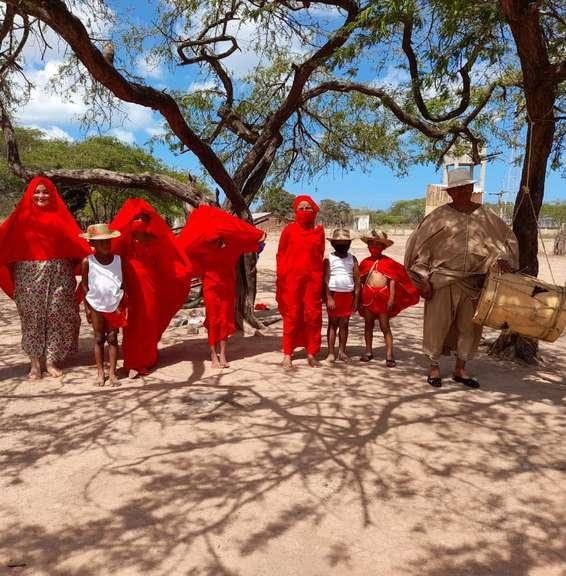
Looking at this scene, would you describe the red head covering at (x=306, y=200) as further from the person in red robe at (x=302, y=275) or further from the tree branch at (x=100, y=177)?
the tree branch at (x=100, y=177)

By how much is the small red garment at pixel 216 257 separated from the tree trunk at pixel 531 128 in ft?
9.83

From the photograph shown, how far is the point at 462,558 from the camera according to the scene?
2406 mm

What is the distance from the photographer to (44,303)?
5.07 m

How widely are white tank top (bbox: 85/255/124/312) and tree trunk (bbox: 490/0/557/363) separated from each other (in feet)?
13.0

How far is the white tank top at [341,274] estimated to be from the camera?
547 centimetres

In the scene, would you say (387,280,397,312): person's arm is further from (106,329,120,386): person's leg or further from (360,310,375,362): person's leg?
(106,329,120,386): person's leg

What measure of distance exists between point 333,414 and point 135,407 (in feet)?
5.33

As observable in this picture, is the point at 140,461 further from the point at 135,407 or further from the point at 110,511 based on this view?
the point at 135,407

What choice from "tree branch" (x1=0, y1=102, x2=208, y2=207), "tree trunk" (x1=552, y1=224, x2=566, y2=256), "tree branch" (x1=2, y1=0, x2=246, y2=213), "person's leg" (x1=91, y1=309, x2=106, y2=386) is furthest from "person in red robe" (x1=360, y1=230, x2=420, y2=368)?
"tree trunk" (x1=552, y1=224, x2=566, y2=256)

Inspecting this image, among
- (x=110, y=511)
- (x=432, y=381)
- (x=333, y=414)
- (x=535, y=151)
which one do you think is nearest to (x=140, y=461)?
(x=110, y=511)

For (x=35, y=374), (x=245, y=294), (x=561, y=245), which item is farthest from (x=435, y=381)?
(x=561, y=245)

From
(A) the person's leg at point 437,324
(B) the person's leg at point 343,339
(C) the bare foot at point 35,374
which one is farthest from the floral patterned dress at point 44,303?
(A) the person's leg at point 437,324

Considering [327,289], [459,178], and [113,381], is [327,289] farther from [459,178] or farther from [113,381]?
[113,381]

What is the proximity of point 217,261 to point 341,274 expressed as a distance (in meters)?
1.34
